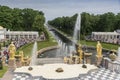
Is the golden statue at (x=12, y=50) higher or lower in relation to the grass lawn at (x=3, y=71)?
higher

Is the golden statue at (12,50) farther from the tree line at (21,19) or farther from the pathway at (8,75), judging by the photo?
the tree line at (21,19)

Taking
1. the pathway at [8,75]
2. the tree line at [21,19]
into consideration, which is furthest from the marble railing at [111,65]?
the tree line at [21,19]

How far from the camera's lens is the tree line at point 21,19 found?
8725 cm

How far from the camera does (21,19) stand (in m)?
98.0

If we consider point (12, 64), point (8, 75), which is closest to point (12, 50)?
point (12, 64)

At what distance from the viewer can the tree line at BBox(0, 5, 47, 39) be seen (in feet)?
286

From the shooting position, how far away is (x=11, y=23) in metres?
90.2

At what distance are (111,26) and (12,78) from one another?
78.7 meters

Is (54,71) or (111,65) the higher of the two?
(111,65)

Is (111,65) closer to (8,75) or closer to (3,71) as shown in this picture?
(8,75)

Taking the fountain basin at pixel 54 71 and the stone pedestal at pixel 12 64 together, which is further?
the stone pedestal at pixel 12 64

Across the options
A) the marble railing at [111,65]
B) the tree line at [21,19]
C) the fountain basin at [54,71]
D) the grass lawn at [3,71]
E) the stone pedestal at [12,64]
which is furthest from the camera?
the tree line at [21,19]

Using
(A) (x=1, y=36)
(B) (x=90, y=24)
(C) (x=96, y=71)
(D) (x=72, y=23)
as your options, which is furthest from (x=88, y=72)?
(D) (x=72, y=23)

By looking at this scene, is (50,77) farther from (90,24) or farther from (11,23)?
(90,24)
